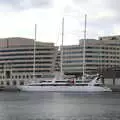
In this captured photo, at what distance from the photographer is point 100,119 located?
7750cm

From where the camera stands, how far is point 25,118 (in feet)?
261

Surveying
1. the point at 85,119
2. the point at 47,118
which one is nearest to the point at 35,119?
the point at 47,118

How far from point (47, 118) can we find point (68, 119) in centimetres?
406

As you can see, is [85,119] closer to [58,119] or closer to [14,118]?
[58,119]

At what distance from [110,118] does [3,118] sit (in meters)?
18.8

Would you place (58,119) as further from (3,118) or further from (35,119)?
(3,118)

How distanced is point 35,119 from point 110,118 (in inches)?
514

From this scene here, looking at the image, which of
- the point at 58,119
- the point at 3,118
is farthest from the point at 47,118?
the point at 3,118

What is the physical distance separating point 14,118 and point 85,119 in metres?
12.7

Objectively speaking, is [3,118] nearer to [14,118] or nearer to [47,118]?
[14,118]

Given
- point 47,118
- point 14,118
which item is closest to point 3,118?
point 14,118

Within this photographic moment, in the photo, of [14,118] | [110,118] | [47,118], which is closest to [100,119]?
[110,118]

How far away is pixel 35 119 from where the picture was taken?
77.4 meters

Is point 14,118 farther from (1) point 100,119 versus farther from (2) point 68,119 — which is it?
(1) point 100,119
